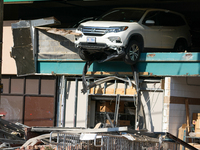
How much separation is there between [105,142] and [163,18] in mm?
6490

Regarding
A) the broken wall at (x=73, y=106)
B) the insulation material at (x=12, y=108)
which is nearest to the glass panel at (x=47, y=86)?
the broken wall at (x=73, y=106)

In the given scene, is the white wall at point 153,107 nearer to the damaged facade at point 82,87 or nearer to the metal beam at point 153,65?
the damaged facade at point 82,87

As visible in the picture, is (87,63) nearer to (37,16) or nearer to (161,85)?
A: (161,85)

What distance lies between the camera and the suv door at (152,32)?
1268 cm

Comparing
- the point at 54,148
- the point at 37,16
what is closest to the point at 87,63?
the point at 54,148

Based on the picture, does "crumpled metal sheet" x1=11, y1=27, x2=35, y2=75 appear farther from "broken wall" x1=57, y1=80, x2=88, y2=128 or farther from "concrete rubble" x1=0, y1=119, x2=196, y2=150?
"concrete rubble" x1=0, y1=119, x2=196, y2=150

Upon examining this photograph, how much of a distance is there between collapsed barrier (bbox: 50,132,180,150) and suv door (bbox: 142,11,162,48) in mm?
4512

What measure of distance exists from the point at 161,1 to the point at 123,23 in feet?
21.3

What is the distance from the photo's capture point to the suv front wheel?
39.8ft

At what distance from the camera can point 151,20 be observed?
40.9ft

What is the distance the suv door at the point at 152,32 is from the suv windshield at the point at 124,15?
35cm

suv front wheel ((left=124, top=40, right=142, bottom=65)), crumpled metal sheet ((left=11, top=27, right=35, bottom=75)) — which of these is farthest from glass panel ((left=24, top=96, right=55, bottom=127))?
suv front wheel ((left=124, top=40, right=142, bottom=65))

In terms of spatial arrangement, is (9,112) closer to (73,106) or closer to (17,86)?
(17,86)

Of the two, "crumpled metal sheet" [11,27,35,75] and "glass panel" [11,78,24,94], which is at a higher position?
"crumpled metal sheet" [11,27,35,75]
